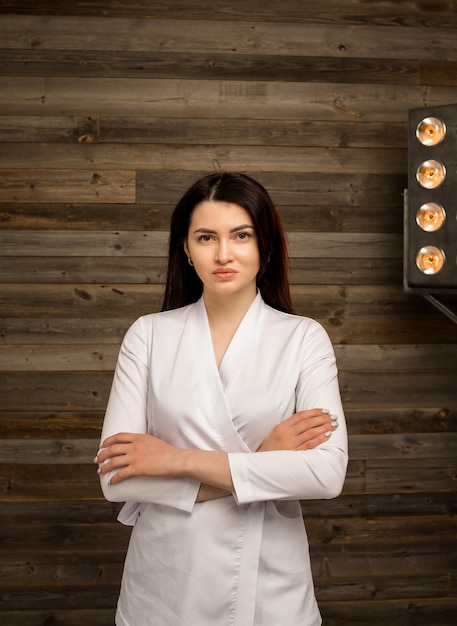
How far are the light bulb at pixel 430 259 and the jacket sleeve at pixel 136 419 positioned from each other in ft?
3.48

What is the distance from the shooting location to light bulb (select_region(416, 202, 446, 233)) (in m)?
2.20

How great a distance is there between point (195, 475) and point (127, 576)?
351 mm

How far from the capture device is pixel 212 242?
1.52 meters

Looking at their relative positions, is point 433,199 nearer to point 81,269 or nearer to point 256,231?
point 256,231

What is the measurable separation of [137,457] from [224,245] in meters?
0.49

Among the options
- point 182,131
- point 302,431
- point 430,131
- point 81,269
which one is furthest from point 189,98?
point 302,431

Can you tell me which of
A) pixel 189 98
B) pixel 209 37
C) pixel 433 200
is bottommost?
pixel 433 200

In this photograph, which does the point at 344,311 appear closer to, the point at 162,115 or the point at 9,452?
the point at 162,115

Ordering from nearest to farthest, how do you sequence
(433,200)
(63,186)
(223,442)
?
(223,442)
(433,200)
(63,186)

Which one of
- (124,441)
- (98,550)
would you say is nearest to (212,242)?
(124,441)

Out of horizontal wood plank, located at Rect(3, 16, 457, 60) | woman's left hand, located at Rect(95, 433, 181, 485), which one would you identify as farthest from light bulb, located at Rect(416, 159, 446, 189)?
woman's left hand, located at Rect(95, 433, 181, 485)

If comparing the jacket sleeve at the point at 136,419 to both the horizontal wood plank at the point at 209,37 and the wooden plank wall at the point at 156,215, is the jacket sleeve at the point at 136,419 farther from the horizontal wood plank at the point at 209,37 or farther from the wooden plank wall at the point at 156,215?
the horizontal wood plank at the point at 209,37

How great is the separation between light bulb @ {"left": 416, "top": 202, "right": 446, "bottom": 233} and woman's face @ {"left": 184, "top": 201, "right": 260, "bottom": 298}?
3.00 ft

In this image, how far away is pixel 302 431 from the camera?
4.68 ft
